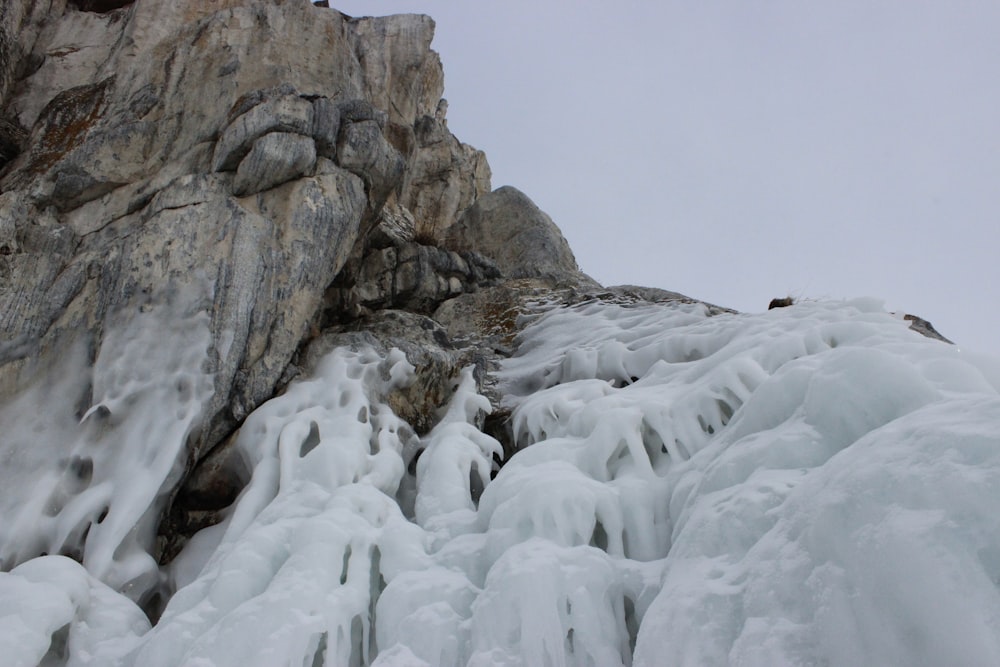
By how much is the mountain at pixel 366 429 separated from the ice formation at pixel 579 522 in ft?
0.05

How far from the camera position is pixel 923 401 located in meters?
3.42

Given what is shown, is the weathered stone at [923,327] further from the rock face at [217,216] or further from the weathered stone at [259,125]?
the weathered stone at [259,125]

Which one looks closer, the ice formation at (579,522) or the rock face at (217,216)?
the ice formation at (579,522)

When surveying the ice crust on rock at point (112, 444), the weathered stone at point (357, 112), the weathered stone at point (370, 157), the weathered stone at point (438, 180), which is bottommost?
the ice crust on rock at point (112, 444)

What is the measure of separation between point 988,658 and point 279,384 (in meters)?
6.13

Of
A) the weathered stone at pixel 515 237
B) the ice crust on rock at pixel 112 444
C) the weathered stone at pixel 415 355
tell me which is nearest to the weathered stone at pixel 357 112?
the weathered stone at pixel 415 355

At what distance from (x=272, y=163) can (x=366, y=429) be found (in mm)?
3438

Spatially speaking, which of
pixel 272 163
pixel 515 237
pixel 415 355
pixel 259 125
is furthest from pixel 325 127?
pixel 515 237

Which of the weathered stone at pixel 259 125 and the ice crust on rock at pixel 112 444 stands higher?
the weathered stone at pixel 259 125

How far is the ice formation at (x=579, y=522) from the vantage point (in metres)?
2.53

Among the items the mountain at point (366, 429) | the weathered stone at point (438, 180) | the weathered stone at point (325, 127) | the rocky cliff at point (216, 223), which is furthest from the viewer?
the weathered stone at point (438, 180)

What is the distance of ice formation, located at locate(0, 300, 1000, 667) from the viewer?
8.29ft

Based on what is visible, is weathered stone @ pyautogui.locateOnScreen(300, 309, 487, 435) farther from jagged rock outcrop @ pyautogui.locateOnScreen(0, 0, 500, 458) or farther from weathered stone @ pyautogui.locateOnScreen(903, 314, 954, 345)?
weathered stone @ pyautogui.locateOnScreen(903, 314, 954, 345)

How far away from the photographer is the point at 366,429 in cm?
624
